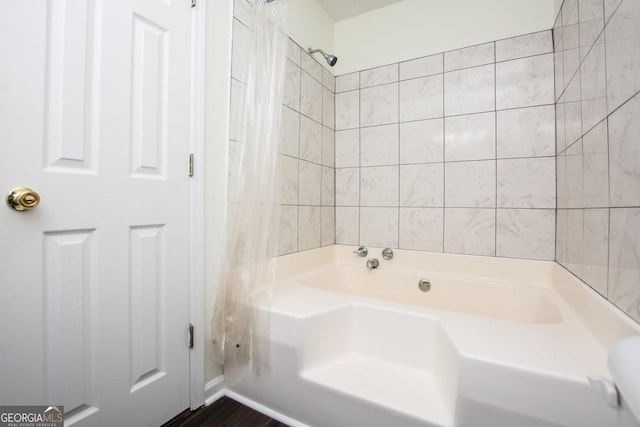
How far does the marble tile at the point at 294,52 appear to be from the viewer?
166 cm

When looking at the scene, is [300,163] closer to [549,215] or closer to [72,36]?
[72,36]

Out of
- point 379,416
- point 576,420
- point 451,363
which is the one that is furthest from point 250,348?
point 576,420

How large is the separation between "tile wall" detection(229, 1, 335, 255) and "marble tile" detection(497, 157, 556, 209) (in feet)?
3.66

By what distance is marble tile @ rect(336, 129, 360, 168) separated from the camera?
2049 millimetres

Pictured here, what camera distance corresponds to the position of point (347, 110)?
209 cm

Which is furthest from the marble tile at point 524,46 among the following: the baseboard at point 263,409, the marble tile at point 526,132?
the baseboard at point 263,409

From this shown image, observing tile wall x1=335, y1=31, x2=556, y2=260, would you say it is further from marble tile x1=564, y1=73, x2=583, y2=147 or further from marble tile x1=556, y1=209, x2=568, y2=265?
marble tile x1=564, y1=73, x2=583, y2=147

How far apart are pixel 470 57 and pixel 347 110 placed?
0.85 m

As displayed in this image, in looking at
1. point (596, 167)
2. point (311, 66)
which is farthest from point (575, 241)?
point (311, 66)

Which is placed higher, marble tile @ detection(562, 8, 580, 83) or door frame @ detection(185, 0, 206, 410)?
marble tile @ detection(562, 8, 580, 83)

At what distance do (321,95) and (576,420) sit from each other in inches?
78.6

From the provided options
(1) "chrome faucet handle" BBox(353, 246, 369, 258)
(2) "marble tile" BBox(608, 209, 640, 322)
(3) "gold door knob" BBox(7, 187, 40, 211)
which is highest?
(3) "gold door knob" BBox(7, 187, 40, 211)

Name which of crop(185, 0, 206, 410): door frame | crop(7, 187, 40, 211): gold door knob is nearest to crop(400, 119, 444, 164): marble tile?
crop(185, 0, 206, 410): door frame

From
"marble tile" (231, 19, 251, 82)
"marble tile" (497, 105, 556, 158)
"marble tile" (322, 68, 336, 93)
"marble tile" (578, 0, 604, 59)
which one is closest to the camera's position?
"marble tile" (578, 0, 604, 59)
